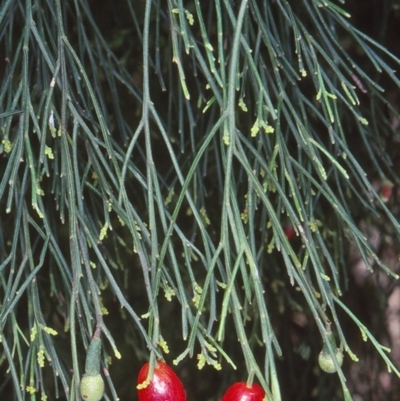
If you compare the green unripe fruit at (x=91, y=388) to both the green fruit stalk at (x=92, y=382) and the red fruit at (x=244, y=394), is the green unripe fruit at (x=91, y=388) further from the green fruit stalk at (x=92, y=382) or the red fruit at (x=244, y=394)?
the red fruit at (x=244, y=394)

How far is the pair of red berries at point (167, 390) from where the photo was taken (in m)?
0.69

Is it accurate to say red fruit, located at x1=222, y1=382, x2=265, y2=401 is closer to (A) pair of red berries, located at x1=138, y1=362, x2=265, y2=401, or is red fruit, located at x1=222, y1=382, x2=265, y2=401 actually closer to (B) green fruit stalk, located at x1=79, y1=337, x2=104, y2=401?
(A) pair of red berries, located at x1=138, y1=362, x2=265, y2=401

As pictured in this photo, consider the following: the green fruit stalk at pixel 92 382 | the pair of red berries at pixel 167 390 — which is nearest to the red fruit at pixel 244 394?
the pair of red berries at pixel 167 390

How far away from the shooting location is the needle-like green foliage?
73cm

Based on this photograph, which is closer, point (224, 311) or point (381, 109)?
point (224, 311)

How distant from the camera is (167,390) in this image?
0.69 metres

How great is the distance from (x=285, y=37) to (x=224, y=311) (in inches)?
23.7

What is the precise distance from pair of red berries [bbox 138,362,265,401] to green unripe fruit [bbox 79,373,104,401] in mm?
45

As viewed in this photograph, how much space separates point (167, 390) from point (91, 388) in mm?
80

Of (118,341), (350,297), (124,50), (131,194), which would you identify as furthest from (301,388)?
(124,50)

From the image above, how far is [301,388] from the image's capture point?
1.54 m

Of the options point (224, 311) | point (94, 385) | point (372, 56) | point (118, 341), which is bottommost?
point (118, 341)

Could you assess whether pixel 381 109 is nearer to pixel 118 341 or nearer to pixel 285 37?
pixel 285 37

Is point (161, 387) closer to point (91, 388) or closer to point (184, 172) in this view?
point (91, 388)
